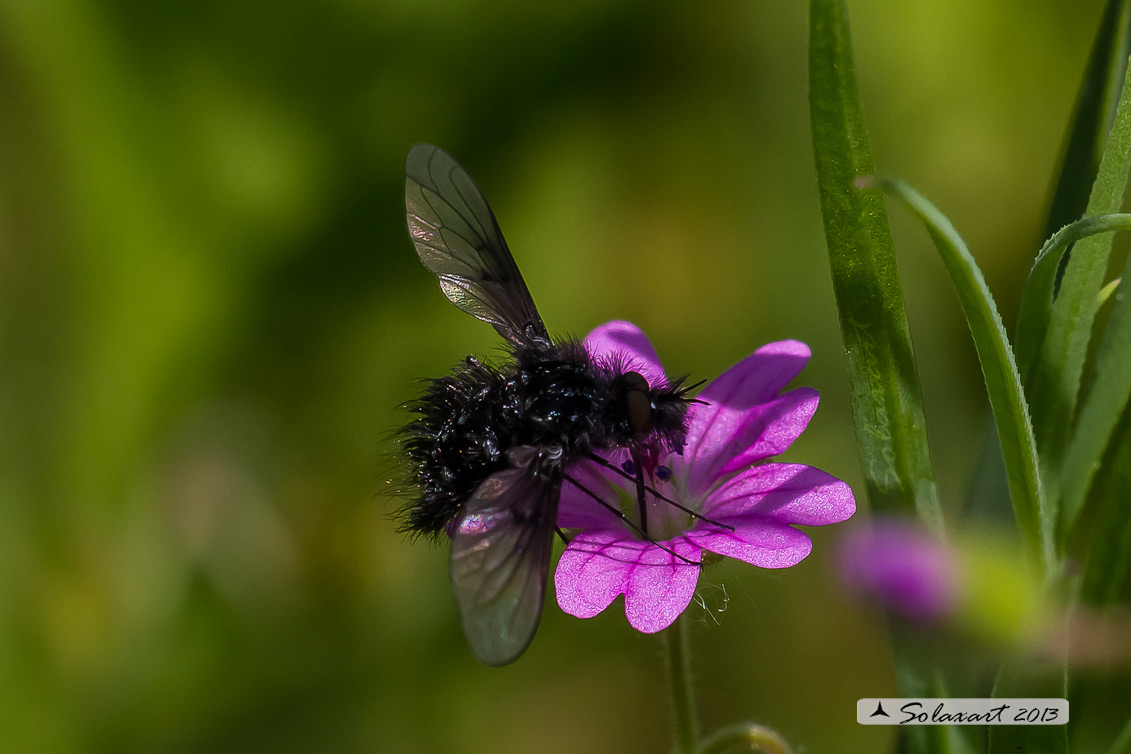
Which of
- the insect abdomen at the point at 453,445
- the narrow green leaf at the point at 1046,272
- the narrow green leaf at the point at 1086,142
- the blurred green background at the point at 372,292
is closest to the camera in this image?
the narrow green leaf at the point at 1046,272

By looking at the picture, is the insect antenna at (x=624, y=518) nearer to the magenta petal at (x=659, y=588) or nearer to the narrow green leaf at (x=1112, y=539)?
the magenta petal at (x=659, y=588)

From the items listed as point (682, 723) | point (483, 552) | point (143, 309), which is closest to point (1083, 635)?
point (682, 723)

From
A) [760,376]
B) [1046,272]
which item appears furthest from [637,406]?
[1046,272]

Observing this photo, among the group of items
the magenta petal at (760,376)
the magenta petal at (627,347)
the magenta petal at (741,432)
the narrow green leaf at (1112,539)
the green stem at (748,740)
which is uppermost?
Result: the magenta petal at (627,347)

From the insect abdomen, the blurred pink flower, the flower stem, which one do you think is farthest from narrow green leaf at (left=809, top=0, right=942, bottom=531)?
the insect abdomen

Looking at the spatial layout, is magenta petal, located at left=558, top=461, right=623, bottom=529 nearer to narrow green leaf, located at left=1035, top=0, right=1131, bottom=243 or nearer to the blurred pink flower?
the blurred pink flower

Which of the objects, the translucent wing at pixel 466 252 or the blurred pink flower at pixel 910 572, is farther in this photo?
the translucent wing at pixel 466 252

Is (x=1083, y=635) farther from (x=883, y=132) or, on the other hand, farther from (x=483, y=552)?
(x=883, y=132)

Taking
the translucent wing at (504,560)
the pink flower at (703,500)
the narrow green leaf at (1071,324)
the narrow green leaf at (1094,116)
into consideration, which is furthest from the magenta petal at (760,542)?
the narrow green leaf at (1094,116)
